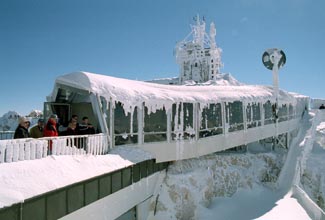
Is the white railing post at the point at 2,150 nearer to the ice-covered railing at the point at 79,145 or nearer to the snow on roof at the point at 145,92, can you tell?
the ice-covered railing at the point at 79,145

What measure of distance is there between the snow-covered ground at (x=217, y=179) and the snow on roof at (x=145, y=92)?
2.08 meters

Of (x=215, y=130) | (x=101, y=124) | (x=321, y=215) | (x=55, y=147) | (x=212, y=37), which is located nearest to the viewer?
(x=55, y=147)

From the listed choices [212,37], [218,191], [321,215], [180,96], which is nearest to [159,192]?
[218,191]

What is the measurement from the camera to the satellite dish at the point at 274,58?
76.1 feet

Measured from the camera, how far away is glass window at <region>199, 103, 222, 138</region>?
14455 mm

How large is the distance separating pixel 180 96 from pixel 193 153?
2833 mm

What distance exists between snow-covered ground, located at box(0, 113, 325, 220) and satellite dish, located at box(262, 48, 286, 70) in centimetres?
632

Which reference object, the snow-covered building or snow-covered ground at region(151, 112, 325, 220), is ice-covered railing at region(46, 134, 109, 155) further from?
snow-covered ground at region(151, 112, 325, 220)

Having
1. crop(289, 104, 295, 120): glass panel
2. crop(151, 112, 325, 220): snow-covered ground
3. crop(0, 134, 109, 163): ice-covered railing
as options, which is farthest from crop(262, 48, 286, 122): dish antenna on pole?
crop(0, 134, 109, 163): ice-covered railing

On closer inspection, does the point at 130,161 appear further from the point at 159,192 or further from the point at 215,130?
the point at 215,130

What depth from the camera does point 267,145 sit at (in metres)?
21.5

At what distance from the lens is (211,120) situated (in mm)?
15016

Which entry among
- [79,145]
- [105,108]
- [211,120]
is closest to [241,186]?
[211,120]

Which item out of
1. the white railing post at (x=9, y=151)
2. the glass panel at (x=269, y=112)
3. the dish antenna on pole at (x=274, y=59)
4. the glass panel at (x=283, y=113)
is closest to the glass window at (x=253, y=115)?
the glass panel at (x=269, y=112)
